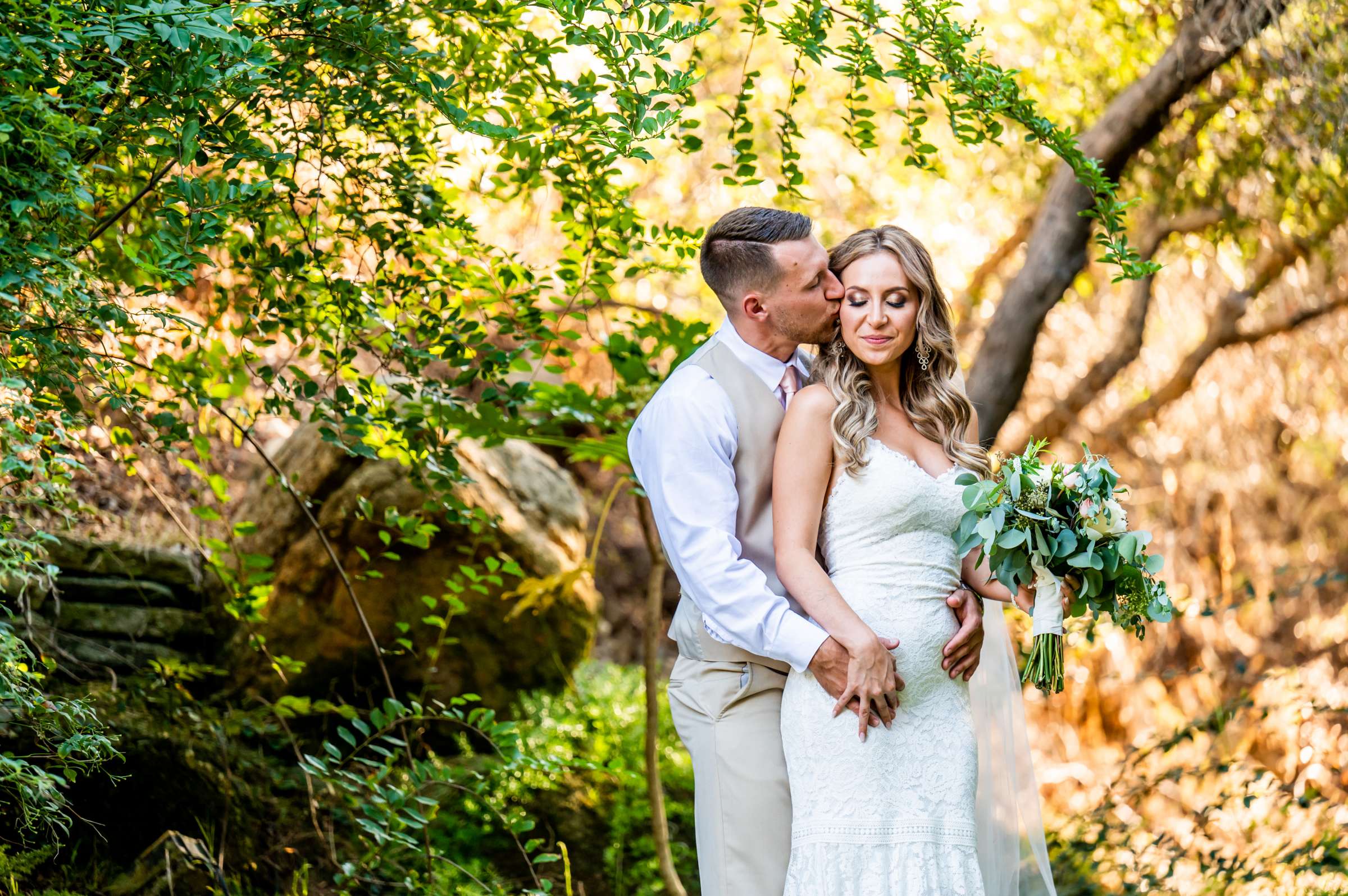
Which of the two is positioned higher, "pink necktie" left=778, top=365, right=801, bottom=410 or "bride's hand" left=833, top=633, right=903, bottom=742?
"pink necktie" left=778, top=365, right=801, bottom=410

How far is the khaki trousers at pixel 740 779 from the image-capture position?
2.73 meters

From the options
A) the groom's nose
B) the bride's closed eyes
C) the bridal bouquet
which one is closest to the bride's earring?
the bride's closed eyes

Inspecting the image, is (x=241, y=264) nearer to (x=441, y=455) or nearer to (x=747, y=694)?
(x=441, y=455)

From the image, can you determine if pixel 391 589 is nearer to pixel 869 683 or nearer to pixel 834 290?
pixel 834 290

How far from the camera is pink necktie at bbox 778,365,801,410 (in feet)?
9.84

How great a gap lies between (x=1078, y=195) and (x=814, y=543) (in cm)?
402

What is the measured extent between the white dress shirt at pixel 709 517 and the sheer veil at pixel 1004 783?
25.6 inches

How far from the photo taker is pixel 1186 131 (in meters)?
6.93

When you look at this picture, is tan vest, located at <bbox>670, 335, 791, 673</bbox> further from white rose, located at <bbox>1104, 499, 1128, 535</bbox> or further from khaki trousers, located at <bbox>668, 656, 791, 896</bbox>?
white rose, located at <bbox>1104, 499, 1128, 535</bbox>

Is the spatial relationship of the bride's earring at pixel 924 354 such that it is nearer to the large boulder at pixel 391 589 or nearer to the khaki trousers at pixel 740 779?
the khaki trousers at pixel 740 779

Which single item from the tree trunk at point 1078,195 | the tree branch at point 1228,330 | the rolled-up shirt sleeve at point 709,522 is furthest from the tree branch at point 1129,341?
the rolled-up shirt sleeve at point 709,522

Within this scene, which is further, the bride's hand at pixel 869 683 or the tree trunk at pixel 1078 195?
the tree trunk at pixel 1078 195

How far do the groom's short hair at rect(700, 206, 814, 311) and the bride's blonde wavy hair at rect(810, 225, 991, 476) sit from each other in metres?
0.15

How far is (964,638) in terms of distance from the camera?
2736 millimetres
